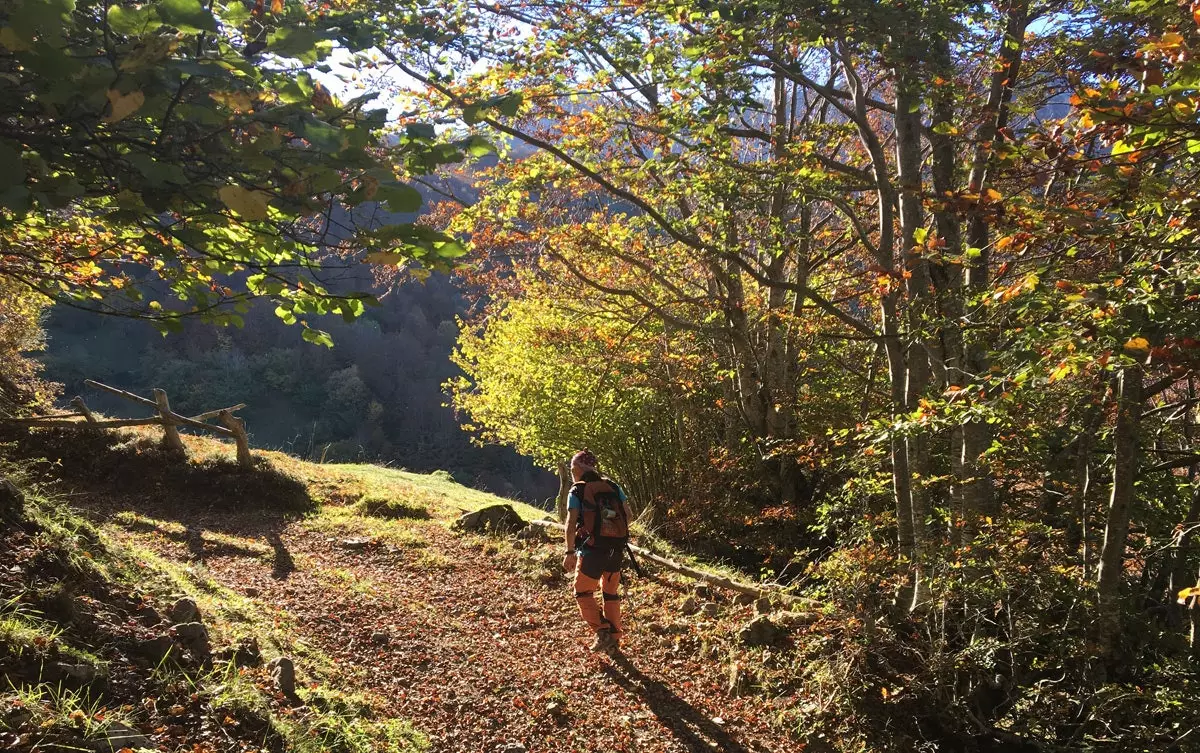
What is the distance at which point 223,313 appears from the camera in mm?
2963

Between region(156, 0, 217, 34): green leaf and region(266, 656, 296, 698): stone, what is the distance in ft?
10.6

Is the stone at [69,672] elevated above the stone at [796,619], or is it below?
below

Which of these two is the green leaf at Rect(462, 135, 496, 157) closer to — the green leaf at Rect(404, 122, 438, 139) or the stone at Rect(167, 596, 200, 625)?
the green leaf at Rect(404, 122, 438, 139)

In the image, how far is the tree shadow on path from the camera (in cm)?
454

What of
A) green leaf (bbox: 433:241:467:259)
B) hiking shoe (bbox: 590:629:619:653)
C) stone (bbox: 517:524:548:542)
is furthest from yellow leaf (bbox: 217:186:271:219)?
stone (bbox: 517:524:548:542)

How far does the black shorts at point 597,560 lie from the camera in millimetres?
5461

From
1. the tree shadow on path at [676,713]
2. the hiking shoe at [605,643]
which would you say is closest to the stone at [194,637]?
the tree shadow on path at [676,713]

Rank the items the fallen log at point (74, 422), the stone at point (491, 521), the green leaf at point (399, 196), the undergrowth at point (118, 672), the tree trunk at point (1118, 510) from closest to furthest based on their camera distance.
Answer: the green leaf at point (399, 196), the undergrowth at point (118, 672), the tree trunk at point (1118, 510), the fallen log at point (74, 422), the stone at point (491, 521)

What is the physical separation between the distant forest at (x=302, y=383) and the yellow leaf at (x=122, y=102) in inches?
1306

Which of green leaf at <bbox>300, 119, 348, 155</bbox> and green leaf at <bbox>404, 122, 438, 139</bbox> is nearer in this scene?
green leaf at <bbox>300, 119, 348, 155</bbox>

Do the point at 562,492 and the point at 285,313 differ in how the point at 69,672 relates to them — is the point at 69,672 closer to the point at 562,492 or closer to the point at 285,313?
the point at 285,313

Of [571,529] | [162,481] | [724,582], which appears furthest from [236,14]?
[162,481]

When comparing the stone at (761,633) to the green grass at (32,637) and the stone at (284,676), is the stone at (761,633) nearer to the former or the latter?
the stone at (284,676)

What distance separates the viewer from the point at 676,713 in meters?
4.84
